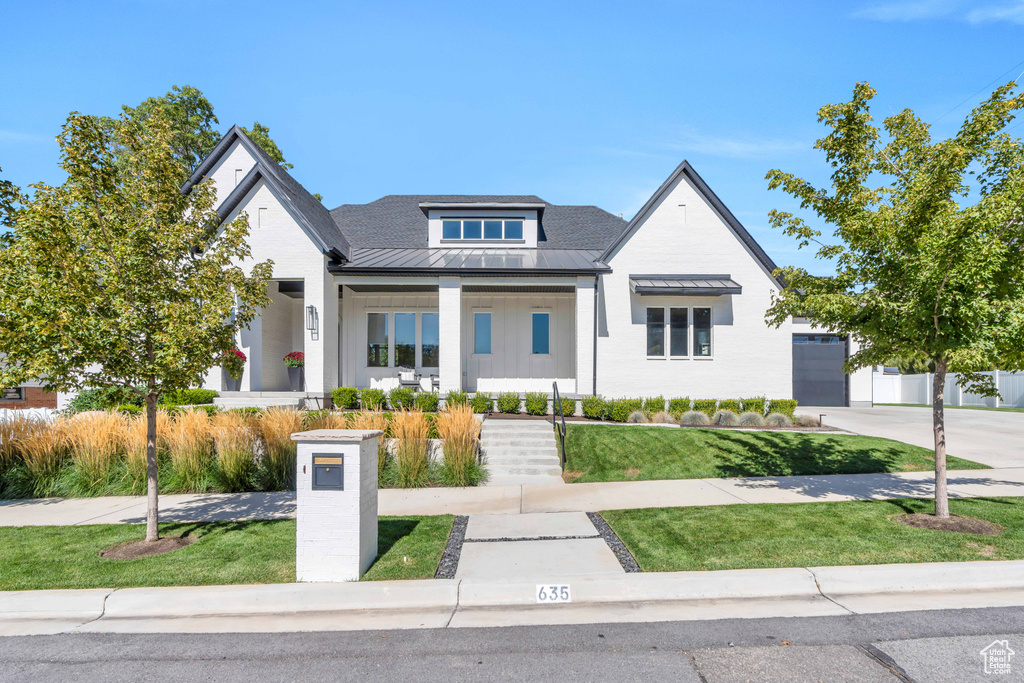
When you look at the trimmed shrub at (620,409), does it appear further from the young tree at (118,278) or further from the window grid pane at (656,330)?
the young tree at (118,278)

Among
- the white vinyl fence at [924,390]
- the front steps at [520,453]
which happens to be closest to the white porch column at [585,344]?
the front steps at [520,453]

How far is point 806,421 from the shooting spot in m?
15.3

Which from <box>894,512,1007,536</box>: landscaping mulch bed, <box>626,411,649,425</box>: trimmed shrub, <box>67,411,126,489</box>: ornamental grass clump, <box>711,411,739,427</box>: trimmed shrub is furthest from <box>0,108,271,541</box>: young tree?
<box>711,411,739,427</box>: trimmed shrub

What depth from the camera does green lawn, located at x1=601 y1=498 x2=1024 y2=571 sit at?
5.73 meters

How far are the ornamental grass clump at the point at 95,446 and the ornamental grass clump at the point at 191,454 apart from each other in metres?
0.90

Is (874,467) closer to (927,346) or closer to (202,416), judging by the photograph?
(927,346)

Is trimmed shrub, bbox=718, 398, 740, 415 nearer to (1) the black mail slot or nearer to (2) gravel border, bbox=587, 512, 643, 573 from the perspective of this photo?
(2) gravel border, bbox=587, 512, 643, 573

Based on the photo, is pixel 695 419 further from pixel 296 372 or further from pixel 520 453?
pixel 296 372

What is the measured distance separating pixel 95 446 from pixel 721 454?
11.7 m

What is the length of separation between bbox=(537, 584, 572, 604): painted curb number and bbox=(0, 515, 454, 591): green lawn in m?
1.13

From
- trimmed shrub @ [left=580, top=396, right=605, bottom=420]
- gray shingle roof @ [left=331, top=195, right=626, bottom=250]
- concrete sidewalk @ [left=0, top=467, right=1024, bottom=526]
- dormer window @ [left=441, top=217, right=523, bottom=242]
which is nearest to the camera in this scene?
concrete sidewalk @ [left=0, top=467, right=1024, bottom=526]

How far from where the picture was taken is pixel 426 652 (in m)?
4.23

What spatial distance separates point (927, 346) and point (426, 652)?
6.91 metres

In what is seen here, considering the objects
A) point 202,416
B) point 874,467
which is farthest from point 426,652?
point 874,467
